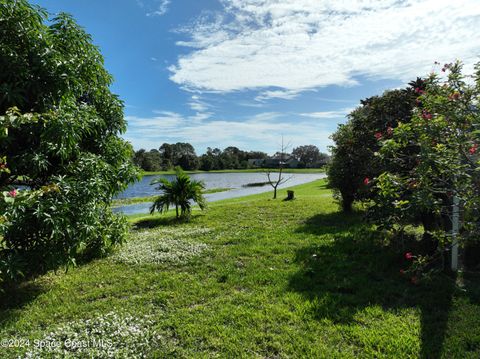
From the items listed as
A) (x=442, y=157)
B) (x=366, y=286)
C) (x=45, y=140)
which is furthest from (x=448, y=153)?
(x=45, y=140)

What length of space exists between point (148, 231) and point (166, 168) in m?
78.7

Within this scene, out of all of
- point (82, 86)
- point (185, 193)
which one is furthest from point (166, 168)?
point (82, 86)

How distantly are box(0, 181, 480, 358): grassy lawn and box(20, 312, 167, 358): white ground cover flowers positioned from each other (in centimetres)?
2

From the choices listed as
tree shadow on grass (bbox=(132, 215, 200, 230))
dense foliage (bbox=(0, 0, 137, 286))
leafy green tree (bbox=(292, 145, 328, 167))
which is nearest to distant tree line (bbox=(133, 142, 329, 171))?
leafy green tree (bbox=(292, 145, 328, 167))

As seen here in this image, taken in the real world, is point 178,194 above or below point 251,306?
above

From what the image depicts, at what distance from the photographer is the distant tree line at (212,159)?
82.8 meters

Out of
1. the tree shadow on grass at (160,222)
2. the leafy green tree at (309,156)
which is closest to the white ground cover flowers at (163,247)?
the tree shadow on grass at (160,222)

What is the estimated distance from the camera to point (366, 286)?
4551 mm

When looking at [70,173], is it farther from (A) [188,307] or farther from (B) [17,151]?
(A) [188,307]

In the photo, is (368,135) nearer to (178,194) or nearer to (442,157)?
(442,157)

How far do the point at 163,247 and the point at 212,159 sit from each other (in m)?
87.7

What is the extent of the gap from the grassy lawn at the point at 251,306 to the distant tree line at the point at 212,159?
2875 inches

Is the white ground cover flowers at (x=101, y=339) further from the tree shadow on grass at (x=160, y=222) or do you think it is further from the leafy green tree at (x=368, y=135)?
the tree shadow on grass at (x=160, y=222)

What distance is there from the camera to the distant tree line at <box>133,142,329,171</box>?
82.8 meters
